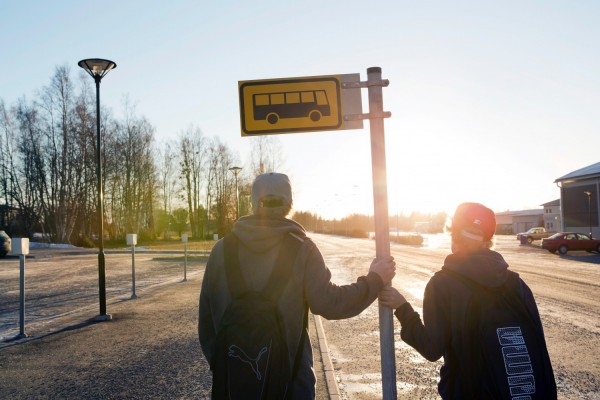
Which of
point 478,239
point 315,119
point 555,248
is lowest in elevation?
point 555,248

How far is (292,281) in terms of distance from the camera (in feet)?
7.73

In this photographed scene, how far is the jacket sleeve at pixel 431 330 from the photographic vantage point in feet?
7.32

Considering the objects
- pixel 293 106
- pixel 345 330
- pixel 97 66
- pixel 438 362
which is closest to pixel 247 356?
pixel 293 106

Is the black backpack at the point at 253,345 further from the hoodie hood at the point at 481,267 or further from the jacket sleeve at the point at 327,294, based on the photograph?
the hoodie hood at the point at 481,267

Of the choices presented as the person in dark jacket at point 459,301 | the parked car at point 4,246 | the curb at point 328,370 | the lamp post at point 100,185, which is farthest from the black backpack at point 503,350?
the parked car at point 4,246

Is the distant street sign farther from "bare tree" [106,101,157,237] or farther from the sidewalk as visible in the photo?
"bare tree" [106,101,157,237]

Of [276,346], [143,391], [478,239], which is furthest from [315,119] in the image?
[143,391]

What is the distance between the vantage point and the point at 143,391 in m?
5.50

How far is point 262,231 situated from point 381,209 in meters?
0.75

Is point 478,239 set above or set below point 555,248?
above

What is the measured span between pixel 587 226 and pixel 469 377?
1981 inches

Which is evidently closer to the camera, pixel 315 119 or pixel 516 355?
pixel 516 355

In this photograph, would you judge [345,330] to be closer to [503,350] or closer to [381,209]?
[381,209]

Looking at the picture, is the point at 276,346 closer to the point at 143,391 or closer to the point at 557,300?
the point at 143,391
